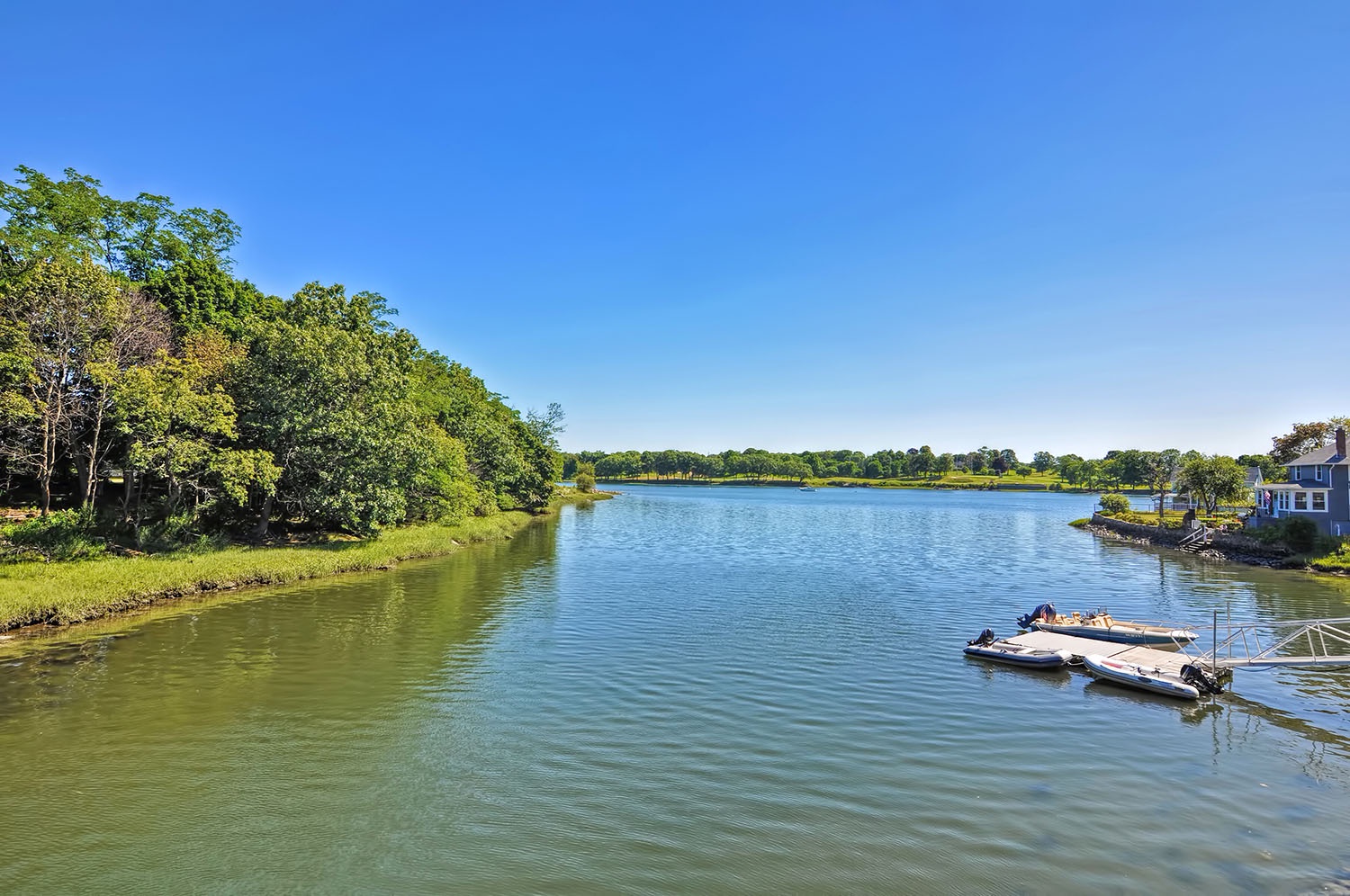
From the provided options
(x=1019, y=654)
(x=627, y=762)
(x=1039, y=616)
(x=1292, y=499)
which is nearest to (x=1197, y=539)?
(x=1292, y=499)

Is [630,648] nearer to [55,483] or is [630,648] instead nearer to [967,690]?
[967,690]

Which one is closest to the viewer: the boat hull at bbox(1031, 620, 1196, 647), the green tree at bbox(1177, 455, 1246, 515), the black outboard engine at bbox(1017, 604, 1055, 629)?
the boat hull at bbox(1031, 620, 1196, 647)

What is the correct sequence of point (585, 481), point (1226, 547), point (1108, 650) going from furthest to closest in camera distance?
point (585, 481) → point (1226, 547) → point (1108, 650)

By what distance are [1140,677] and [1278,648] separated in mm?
10392

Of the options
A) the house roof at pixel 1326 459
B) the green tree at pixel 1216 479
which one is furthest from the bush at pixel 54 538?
the green tree at pixel 1216 479

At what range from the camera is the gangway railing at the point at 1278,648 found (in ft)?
70.9

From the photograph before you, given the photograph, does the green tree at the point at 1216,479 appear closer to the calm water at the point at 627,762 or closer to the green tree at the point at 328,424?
the calm water at the point at 627,762

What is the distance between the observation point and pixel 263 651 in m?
24.5

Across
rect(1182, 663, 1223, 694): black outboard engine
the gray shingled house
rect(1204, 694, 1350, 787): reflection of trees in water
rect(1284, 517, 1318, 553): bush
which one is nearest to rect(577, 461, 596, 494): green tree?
the gray shingled house

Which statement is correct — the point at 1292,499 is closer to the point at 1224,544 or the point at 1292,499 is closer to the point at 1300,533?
the point at 1224,544

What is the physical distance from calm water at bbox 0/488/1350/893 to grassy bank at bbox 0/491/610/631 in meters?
2.12

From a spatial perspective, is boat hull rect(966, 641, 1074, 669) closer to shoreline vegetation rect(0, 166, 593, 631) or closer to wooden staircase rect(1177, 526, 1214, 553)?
shoreline vegetation rect(0, 166, 593, 631)

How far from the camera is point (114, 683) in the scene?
2034cm

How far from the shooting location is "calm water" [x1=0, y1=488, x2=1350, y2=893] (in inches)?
455
